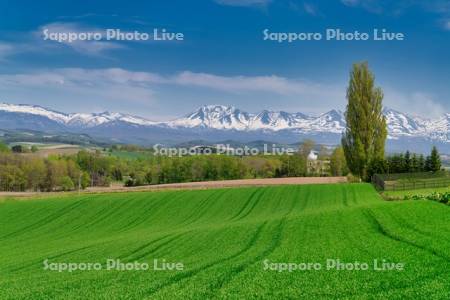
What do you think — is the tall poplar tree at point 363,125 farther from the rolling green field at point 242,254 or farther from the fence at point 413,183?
the rolling green field at point 242,254

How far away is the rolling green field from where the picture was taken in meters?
13.3

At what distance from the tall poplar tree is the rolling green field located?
27.2 meters

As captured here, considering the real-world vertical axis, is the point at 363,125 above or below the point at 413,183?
above

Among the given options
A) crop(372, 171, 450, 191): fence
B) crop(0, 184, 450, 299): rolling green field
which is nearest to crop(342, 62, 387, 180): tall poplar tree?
crop(372, 171, 450, 191): fence

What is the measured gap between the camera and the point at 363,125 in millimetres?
72688

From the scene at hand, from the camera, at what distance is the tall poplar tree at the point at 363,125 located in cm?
7162

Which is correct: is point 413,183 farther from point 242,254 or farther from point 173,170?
point 173,170

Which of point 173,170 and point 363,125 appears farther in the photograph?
point 173,170

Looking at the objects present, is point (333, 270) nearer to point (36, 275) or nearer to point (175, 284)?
point (175, 284)

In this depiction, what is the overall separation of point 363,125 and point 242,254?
5673 cm

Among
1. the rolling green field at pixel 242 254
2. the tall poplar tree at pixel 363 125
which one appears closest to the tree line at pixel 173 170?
the tall poplar tree at pixel 363 125

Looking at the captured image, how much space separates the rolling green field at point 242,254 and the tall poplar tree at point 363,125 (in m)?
27.2

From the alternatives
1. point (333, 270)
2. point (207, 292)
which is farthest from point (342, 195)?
point (207, 292)

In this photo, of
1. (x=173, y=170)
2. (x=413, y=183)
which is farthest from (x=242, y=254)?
(x=173, y=170)
